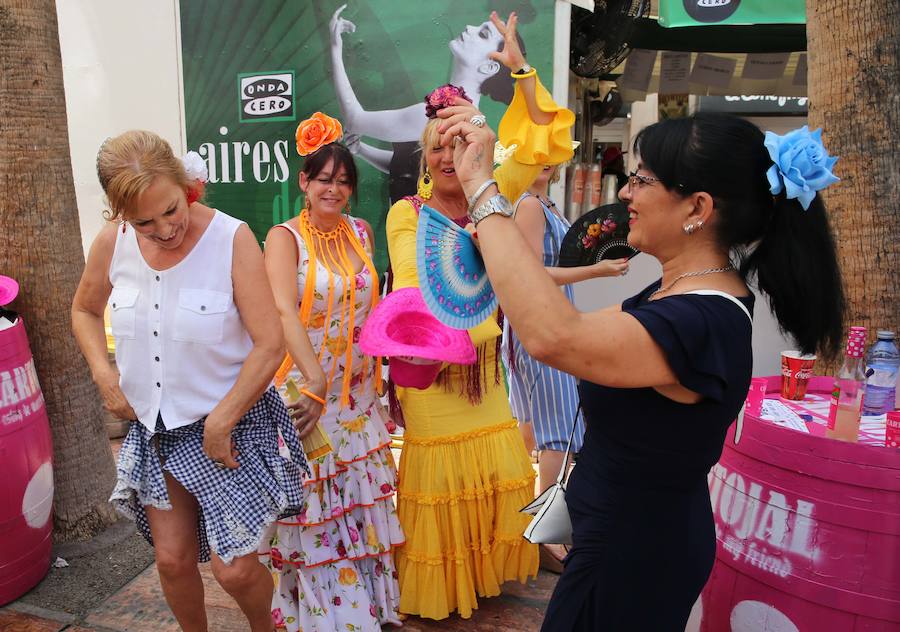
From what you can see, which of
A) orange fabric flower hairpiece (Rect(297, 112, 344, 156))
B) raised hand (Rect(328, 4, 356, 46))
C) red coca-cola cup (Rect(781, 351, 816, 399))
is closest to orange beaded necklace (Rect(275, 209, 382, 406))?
orange fabric flower hairpiece (Rect(297, 112, 344, 156))

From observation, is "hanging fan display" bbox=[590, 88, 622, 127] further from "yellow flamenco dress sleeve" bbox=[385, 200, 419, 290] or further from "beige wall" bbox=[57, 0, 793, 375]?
"yellow flamenco dress sleeve" bbox=[385, 200, 419, 290]

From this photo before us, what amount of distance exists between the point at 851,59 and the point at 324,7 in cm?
344

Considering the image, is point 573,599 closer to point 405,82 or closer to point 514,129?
point 514,129

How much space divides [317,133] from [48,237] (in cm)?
149

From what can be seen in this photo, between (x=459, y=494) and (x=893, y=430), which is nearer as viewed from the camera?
(x=893, y=430)

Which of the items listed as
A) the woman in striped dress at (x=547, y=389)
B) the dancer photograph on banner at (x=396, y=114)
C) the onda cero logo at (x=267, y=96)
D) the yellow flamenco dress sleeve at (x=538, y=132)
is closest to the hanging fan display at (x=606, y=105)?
the dancer photograph on banner at (x=396, y=114)

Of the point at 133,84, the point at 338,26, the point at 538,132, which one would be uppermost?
the point at 338,26

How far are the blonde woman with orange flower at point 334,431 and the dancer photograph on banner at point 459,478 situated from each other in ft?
0.38

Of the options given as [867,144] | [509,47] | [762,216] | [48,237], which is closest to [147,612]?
[48,237]

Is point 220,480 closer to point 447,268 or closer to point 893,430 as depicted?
point 447,268

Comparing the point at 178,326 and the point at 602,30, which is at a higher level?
the point at 602,30

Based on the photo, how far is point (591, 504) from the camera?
4.70 ft

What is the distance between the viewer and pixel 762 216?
1308mm

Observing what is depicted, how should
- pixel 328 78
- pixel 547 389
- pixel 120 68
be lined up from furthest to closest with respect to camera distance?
pixel 120 68, pixel 328 78, pixel 547 389
